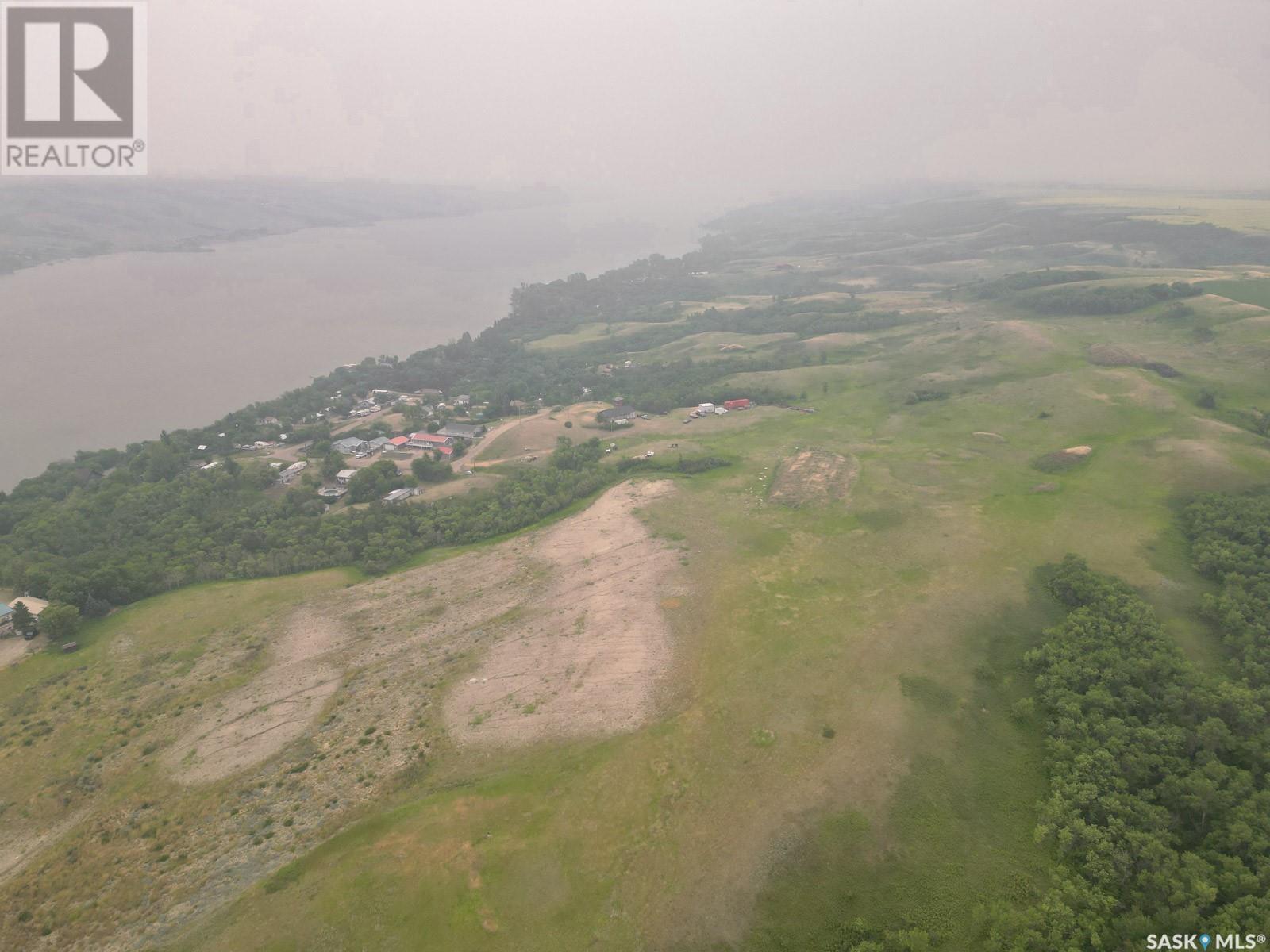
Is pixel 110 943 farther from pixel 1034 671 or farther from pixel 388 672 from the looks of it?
pixel 1034 671

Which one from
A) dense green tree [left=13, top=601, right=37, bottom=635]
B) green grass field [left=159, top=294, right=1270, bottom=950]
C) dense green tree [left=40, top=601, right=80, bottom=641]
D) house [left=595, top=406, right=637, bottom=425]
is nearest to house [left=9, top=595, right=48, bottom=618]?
dense green tree [left=13, top=601, right=37, bottom=635]

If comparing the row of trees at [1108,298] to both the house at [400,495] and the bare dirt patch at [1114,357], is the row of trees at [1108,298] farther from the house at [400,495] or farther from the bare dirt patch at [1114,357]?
the house at [400,495]

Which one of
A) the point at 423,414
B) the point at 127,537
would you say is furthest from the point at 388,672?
the point at 423,414

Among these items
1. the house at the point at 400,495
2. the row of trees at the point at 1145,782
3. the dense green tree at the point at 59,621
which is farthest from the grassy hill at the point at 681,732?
the house at the point at 400,495

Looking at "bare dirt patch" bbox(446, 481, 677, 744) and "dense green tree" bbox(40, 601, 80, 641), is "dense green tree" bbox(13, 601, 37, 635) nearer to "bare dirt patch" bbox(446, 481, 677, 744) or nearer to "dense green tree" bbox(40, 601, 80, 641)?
"dense green tree" bbox(40, 601, 80, 641)

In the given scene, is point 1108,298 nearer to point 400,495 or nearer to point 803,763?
point 803,763

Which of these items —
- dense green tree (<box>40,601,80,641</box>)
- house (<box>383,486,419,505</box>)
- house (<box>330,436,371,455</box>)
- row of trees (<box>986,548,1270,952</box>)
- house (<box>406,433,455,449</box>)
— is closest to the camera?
row of trees (<box>986,548,1270,952</box>)

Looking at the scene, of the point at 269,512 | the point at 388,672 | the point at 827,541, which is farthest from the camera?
the point at 269,512

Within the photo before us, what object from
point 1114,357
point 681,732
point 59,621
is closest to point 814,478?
point 681,732
